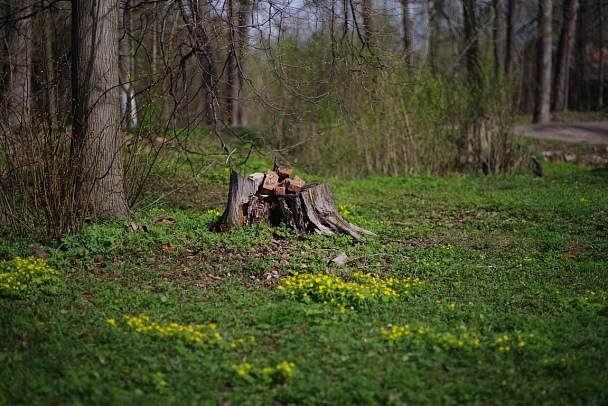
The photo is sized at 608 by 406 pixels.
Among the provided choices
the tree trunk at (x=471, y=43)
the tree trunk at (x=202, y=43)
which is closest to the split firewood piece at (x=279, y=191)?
the tree trunk at (x=202, y=43)

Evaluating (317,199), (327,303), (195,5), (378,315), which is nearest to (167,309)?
(327,303)

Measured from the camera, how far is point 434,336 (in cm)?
416

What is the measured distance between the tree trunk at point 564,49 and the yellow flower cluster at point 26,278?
24.1 meters

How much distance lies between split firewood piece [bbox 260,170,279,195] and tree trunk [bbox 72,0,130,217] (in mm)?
1783

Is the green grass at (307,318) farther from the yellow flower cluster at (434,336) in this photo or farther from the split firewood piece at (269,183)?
the split firewood piece at (269,183)

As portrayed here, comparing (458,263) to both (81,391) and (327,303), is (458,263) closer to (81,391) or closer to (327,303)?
(327,303)

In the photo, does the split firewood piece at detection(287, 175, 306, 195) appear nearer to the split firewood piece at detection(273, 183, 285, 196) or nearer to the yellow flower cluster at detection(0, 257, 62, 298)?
the split firewood piece at detection(273, 183, 285, 196)

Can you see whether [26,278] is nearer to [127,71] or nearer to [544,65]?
[127,71]

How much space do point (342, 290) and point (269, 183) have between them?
7.65ft

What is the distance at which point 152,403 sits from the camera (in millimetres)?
3381

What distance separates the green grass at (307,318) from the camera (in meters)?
3.57

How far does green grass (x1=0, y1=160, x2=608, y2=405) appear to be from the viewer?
11.7 ft

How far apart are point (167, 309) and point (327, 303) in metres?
1.35

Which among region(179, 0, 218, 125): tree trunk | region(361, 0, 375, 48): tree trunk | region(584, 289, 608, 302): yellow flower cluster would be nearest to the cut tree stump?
region(179, 0, 218, 125): tree trunk
